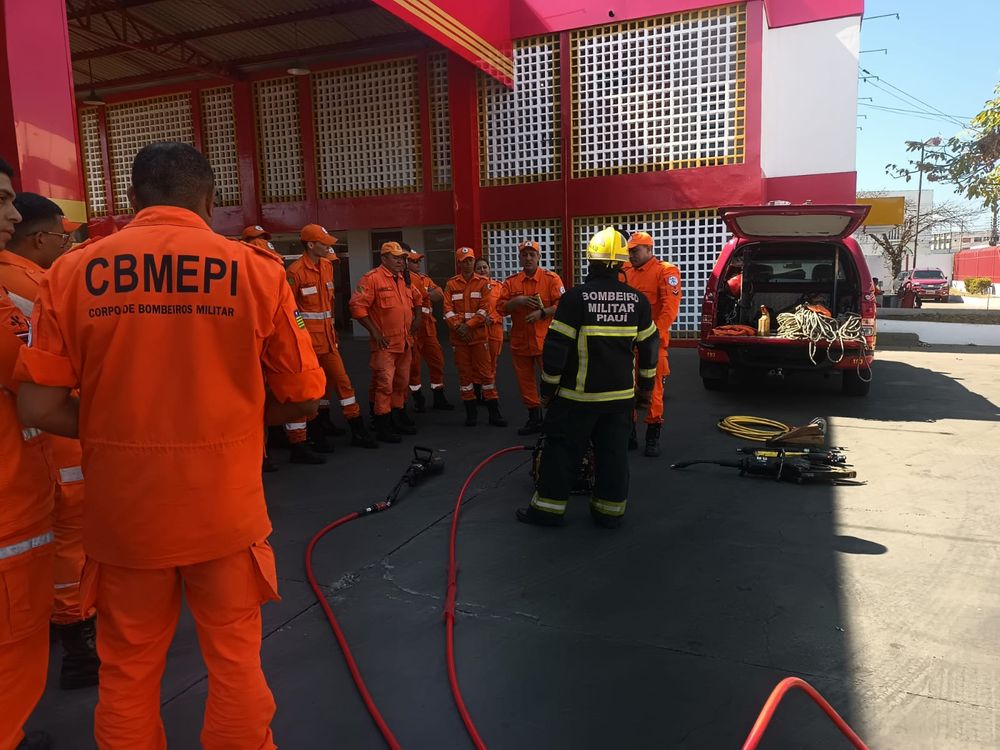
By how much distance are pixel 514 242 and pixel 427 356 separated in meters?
5.15

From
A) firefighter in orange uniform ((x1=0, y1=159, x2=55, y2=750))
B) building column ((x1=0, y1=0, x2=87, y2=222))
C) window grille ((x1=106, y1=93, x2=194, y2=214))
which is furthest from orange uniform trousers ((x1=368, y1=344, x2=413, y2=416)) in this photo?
window grille ((x1=106, y1=93, x2=194, y2=214))

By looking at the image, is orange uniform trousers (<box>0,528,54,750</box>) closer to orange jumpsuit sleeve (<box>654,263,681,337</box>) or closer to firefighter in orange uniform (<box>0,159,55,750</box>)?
firefighter in orange uniform (<box>0,159,55,750</box>)

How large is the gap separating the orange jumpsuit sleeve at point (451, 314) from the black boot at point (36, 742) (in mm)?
→ 5104

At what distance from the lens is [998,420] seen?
6652 mm

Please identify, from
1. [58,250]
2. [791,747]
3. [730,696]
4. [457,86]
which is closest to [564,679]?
[730,696]

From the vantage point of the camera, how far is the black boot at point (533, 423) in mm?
6398

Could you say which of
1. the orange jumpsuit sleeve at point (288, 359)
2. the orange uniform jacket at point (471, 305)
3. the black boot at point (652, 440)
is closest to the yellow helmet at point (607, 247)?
the black boot at point (652, 440)

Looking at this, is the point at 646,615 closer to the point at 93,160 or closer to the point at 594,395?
the point at 594,395

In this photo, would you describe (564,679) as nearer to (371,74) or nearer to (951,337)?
(371,74)

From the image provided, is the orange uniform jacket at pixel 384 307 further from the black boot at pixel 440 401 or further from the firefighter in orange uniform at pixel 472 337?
the black boot at pixel 440 401

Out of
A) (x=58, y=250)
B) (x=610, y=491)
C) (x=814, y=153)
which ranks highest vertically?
(x=814, y=153)

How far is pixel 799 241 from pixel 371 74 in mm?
8725

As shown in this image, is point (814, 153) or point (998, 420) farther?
point (814, 153)

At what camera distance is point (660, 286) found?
5844 millimetres
